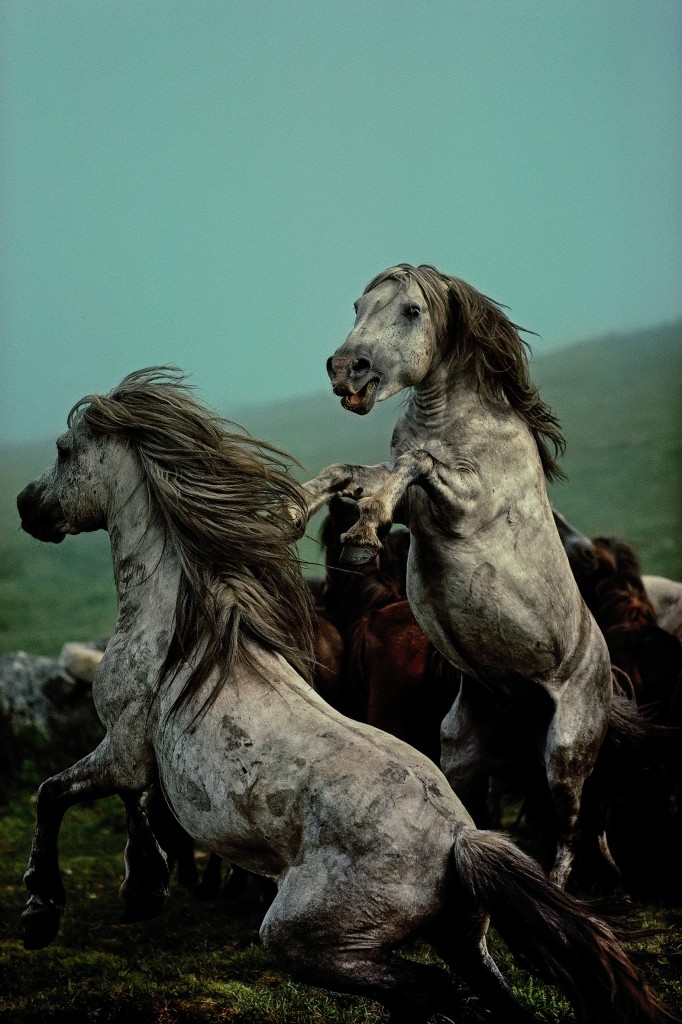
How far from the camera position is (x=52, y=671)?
9.45m

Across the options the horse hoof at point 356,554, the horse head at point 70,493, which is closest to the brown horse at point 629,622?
the horse hoof at point 356,554

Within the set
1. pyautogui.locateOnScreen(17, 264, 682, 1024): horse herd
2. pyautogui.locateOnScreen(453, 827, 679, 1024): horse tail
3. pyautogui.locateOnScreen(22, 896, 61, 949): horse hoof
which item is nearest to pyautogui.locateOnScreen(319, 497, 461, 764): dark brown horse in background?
pyautogui.locateOnScreen(17, 264, 682, 1024): horse herd

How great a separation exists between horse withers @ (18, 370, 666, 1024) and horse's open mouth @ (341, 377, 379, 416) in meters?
0.34

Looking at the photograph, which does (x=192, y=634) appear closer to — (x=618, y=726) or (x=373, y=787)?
(x=373, y=787)

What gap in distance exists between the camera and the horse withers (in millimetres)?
3008

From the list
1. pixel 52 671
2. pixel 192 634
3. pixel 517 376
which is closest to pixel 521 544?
pixel 517 376

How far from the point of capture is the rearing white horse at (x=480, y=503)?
4039 millimetres

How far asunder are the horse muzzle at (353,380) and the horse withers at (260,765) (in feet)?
1.14

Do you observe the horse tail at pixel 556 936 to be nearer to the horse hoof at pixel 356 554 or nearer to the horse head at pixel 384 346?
the horse hoof at pixel 356 554

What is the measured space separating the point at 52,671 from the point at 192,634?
6.30 meters

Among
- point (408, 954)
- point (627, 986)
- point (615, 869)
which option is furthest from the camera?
point (615, 869)

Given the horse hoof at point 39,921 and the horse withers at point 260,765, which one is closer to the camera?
the horse withers at point 260,765

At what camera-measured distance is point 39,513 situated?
4043mm

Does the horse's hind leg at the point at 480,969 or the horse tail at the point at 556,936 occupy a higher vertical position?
the horse tail at the point at 556,936
